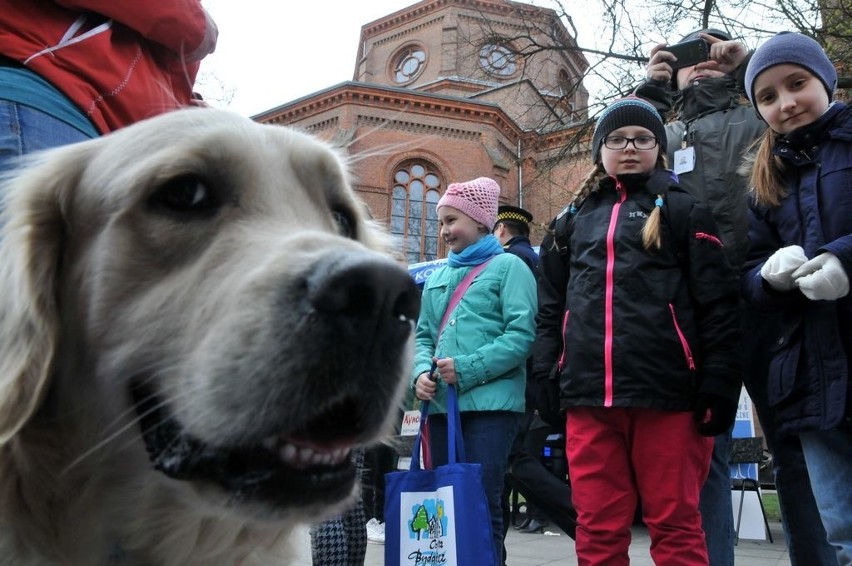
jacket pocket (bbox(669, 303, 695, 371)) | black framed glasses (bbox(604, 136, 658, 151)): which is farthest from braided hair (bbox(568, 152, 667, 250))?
jacket pocket (bbox(669, 303, 695, 371))

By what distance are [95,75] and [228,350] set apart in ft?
4.25

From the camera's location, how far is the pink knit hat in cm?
471

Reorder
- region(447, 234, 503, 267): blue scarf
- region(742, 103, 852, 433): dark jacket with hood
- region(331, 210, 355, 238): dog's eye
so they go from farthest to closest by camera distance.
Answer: region(447, 234, 503, 267): blue scarf
region(742, 103, 852, 433): dark jacket with hood
region(331, 210, 355, 238): dog's eye

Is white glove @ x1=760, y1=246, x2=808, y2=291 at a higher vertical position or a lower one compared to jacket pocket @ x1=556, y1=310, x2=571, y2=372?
higher

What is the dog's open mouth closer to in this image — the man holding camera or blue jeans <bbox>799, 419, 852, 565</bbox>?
blue jeans <bbox>799, 419, 852, 565</bbox>

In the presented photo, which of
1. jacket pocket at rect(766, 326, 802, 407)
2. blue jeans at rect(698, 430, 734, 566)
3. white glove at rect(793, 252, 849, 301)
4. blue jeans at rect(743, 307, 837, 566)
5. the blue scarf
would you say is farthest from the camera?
the blue scarf

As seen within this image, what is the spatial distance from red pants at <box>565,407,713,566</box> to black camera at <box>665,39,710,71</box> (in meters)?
2.31

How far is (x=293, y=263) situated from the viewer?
150 cm

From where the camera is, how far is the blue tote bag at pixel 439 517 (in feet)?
10.9

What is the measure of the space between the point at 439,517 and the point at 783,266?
196 cm

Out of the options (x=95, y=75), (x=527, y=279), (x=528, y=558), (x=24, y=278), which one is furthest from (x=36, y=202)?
(x=528, y=558)

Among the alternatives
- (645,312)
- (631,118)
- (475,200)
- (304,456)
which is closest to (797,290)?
(645,312)

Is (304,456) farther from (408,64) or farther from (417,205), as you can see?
(408,64)

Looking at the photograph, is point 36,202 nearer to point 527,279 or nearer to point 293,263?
point 293,263
